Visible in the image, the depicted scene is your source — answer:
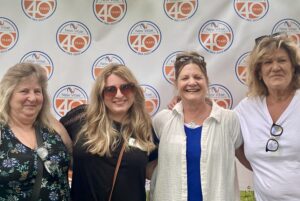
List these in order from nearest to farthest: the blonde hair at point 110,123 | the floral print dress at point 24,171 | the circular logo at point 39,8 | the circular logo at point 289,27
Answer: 1. the floral print dress at point 24,171
2. the blonde hair at point 110,123
3. the circular logo at point 289,27
4. the circular logo at point 39,8

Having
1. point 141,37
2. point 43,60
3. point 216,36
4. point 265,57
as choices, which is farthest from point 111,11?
point 265,57

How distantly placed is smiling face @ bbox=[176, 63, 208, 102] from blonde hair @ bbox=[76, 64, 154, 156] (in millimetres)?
284

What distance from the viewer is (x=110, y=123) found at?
2369 millimetres

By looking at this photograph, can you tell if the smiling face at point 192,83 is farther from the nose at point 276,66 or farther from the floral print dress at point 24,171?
the floral print dress at point 24,171

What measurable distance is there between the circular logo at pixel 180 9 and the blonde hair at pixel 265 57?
72 centimetres

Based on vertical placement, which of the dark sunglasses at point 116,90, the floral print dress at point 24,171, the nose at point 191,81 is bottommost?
the floral print dress at point 24,171

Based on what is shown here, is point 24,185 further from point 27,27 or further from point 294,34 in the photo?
point 294,34

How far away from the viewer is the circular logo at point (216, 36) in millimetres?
2947

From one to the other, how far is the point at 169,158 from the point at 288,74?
87 centimetres

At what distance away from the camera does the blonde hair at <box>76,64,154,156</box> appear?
2.29 meters

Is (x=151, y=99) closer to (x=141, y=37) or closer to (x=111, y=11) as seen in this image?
(x=141, y=37)

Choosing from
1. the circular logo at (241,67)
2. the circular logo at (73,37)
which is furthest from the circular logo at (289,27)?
the circular logo at (73,37)

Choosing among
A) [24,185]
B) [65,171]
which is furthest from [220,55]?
[24,185]

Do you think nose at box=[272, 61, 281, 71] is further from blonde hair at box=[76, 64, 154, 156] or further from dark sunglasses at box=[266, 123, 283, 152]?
blonde hair at box=[76, 64, 154, 156]
